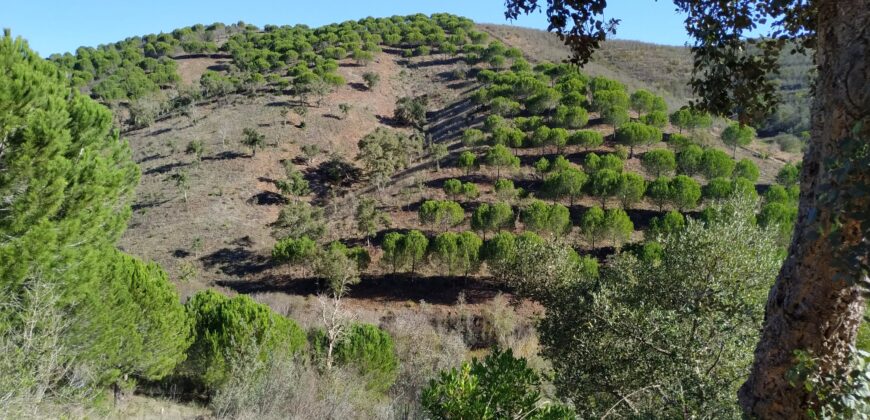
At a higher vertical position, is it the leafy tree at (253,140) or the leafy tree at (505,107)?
the leafy tree at (505,107)

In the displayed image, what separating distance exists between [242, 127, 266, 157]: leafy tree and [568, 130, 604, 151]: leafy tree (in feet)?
77.0

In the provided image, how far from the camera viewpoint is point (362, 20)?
91688 mm

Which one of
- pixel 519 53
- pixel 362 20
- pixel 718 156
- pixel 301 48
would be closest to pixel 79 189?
pixel 718 156

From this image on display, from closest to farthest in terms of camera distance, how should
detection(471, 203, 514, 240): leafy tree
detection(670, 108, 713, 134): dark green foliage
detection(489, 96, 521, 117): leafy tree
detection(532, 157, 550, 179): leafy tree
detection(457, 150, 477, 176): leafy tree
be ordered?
detection(471, 203, 514, 240): leafy tree, detection(532, 157, 550, 179): leafy tree, detection(457, 150, 477, 176): leafy tree, detection(670, 108, 713, 134): dark green foliage, detection(489, 96, 521, 117): leafy tree

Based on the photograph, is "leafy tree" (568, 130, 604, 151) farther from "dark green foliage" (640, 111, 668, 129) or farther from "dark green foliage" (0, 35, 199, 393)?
"dark green foliage" (0, 35, 199, 393)

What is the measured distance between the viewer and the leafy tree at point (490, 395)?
397 centimetres

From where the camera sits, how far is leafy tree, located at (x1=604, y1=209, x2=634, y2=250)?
27359 mm

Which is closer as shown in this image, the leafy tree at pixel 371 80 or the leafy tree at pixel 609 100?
the leafy tree at pixel 609 100

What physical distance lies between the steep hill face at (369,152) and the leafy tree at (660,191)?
374mm

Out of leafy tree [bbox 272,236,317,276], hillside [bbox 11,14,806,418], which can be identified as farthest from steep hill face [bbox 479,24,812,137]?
leafy tree [bbox 272,236,317,276]

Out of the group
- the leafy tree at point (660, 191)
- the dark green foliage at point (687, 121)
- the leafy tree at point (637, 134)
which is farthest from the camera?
the dark green foliage at point (687, 121)

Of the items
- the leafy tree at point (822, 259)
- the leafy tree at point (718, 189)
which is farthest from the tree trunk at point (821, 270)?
the leafy tree at point (718, 189)

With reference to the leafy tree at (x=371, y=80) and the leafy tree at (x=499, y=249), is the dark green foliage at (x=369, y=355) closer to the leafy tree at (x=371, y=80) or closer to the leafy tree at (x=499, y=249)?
the leafy tree at (x=499, y=249)

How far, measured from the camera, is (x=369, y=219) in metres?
30.5
